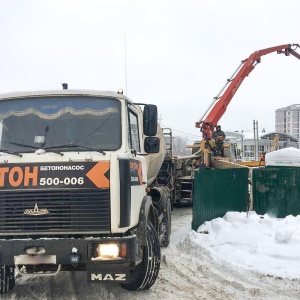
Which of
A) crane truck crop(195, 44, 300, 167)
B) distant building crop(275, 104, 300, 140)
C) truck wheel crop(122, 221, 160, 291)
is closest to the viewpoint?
truck wheel crop(122, 221, 160, 291)

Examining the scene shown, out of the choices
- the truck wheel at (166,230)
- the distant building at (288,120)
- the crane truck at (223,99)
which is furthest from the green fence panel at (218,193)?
the distant building at (288,120)

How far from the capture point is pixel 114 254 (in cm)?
449

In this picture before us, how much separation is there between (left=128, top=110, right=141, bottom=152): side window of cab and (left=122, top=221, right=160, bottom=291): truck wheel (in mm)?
1198

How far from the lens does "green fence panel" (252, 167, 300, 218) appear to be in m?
11.3

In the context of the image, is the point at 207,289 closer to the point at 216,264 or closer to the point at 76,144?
the point at 216,264

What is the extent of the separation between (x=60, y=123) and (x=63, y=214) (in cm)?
116

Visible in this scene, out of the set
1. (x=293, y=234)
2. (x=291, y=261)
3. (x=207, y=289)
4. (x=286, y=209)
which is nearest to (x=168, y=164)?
(x=286, y=209)

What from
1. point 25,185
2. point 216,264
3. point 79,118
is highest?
point 79,118

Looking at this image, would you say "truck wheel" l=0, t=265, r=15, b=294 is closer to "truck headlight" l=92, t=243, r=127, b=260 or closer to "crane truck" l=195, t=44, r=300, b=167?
→ "truck headlight" l=92, t=243, r=127, b=260

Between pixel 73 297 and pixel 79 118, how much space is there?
231 cm

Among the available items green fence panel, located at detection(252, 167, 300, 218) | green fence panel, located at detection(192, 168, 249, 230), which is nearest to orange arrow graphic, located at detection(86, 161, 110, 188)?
green fence panel, located at detection(192, 168, 249, 230)

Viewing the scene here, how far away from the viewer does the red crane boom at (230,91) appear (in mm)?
16484

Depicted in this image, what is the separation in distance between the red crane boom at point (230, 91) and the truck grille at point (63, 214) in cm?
1227

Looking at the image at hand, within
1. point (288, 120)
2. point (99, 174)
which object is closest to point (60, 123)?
point (99, 174)
